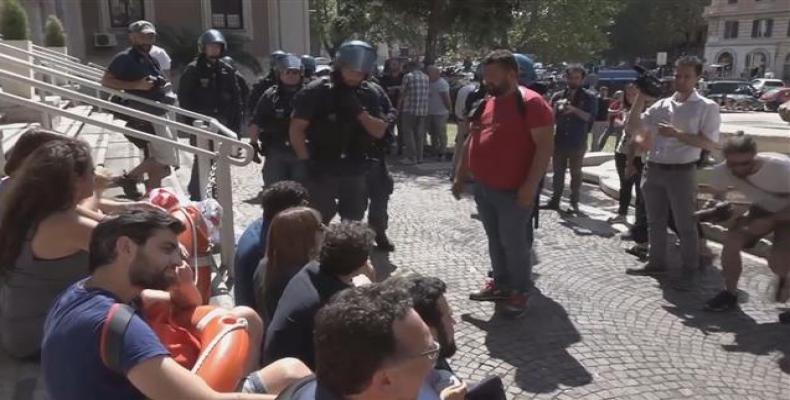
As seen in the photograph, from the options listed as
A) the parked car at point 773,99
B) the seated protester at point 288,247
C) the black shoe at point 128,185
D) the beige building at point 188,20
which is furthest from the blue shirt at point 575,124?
the parked car at point 773,99

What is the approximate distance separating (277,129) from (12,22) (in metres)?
5.69

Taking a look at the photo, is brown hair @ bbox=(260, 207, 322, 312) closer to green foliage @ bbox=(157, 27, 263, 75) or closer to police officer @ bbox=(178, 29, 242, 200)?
police officer @ bbox=(178, 29, 242, 200)

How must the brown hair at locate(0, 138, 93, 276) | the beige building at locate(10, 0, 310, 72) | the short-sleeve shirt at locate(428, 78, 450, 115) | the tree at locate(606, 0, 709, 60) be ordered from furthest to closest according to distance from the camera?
the tree at locate(606, 0, 709, 60) → the beige building at locate(10, 0, 310, 72) → the short-sleeve shirt at locate(428, 78, 450, 115) → the brown hair at locate(0, 138, 93, 276)

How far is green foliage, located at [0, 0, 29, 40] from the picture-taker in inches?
381

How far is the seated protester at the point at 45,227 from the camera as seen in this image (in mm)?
2764

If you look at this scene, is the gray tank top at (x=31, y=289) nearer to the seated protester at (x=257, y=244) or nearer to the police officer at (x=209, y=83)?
the seated protester at (x=257, y=244)

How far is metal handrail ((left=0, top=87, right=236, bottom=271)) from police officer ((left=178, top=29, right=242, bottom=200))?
8.93 ft

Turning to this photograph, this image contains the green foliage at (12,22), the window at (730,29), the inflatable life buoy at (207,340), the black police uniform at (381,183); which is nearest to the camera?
the inflatable life buoy at (207,340)

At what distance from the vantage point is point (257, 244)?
364 cm

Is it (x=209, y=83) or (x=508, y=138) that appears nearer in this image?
(x=508, y=138)

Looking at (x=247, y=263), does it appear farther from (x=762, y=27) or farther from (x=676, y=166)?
(x=762, y=27)

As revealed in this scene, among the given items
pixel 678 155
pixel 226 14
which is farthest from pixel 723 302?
pixel 226 14

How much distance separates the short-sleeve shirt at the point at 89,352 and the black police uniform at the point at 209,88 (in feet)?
16.9

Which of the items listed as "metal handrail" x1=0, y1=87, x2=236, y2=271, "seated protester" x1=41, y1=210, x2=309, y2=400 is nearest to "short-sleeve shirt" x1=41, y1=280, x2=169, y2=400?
"seated protester" x1=41, y1=210, x2=309, y2=400
